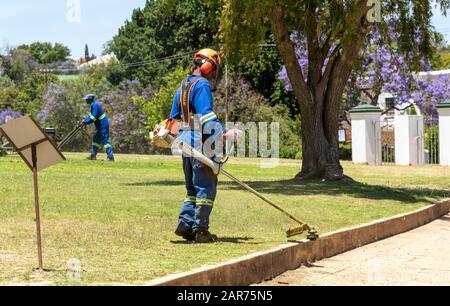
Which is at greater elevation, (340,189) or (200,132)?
(200,132)

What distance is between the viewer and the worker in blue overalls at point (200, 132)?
8516mm

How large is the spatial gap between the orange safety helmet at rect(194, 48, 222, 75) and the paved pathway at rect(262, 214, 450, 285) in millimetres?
2324

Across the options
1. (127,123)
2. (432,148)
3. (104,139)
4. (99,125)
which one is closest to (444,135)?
(432,148)

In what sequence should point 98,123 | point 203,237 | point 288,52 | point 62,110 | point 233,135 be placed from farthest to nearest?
point 62,110 < point 98,123 < point 288,52 < point 203,237 < point 233,135

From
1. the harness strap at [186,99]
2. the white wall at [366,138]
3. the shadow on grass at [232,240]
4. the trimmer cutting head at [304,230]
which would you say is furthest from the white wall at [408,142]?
the harness strap at [186,99]

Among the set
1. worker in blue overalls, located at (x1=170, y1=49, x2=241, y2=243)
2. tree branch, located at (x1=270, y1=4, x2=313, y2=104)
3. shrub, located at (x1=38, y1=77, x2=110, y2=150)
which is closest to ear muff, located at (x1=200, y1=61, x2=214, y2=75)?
worker in blue overalls, located at (x1=170, y1=49, x2=241, y2=243)

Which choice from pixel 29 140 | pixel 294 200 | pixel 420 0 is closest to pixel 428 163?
pixel 420 0

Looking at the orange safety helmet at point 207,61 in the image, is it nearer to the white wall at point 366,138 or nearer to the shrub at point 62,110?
the white wall at point 366,138

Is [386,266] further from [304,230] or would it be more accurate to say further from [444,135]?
[444,135]

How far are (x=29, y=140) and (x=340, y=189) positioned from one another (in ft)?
34.0

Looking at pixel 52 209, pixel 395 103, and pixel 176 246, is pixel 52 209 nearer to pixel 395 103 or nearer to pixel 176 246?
pixel 176 246

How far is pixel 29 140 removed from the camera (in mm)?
6969

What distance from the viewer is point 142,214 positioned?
1088cm
